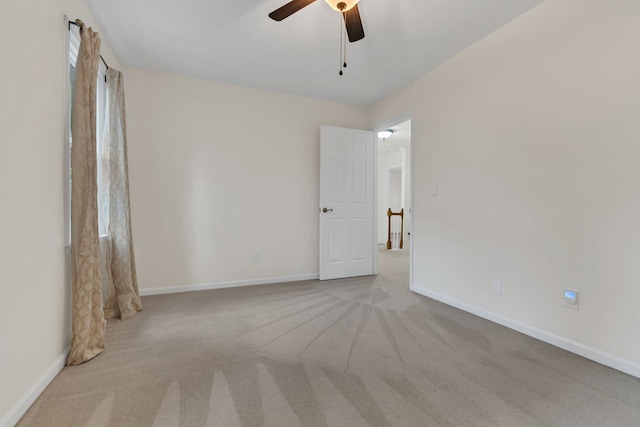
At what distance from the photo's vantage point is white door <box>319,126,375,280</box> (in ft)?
12.6

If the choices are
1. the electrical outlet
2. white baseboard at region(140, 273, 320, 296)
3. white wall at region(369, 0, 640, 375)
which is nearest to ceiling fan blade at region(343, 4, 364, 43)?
white wall at region(369, 0, 640, 375)

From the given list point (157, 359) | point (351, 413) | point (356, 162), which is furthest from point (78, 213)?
point (356, 162)

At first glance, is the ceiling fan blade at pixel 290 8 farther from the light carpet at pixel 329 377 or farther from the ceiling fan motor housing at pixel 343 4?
the light carpet at pixel 329 377

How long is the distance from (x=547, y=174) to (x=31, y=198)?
10.4ft

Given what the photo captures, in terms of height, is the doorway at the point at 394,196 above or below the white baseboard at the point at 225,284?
above

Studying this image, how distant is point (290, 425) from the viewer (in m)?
1.24

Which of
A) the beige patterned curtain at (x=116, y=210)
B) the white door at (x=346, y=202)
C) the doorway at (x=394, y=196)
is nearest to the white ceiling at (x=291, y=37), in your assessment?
the beige patterned curtain at (x=116, y=210)

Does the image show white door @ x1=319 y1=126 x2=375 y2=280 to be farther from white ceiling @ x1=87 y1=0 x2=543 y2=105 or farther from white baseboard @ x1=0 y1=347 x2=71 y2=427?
white baseboard @ x1=0 y1=347 x2=71 y2=427

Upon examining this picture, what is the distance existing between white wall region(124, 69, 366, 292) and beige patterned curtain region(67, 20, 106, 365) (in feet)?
4.08

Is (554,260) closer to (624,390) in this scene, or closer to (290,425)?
(624,390)

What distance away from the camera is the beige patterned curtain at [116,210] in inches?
97.7

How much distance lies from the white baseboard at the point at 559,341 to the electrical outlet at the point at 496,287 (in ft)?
0.62

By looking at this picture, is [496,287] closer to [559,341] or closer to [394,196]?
[559,341]

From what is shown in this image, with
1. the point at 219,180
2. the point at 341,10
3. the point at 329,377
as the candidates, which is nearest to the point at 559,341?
the point at 329,377
